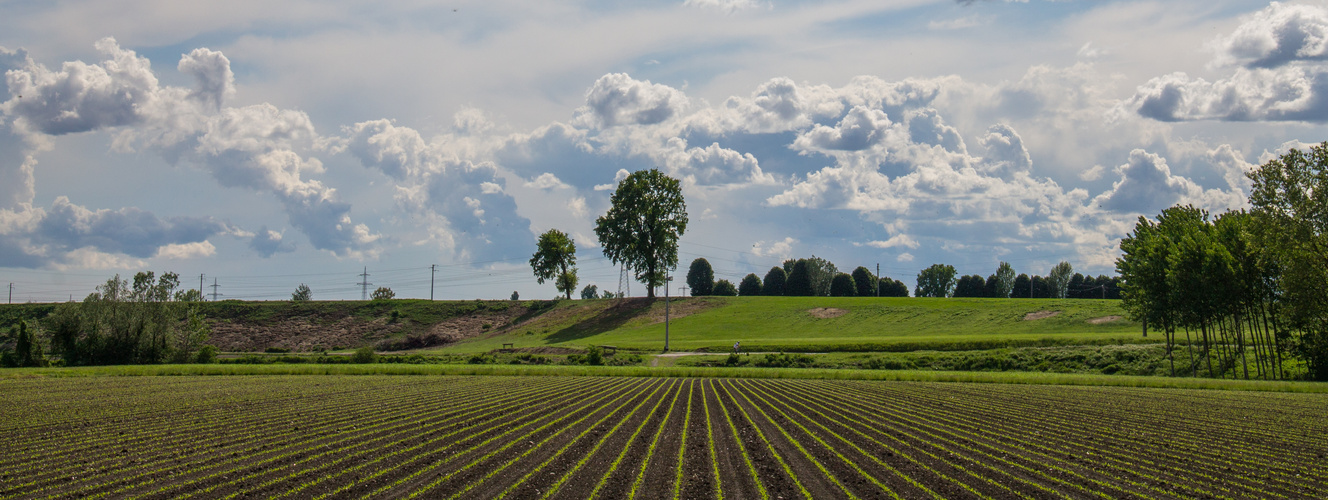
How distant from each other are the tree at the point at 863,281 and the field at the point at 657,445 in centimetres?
12259

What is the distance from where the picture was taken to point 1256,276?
52562mm

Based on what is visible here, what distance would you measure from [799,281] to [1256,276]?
362 feet

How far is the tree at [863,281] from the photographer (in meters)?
161

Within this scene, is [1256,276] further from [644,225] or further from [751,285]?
[751,285]

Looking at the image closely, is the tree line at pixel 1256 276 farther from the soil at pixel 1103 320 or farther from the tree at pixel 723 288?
the tree at pixel 723 288

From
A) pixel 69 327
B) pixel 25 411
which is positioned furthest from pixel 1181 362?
pixel 69 327

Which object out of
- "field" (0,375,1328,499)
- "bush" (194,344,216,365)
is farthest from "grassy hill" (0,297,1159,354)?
"field" (0,375,1328,499)

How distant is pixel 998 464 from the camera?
1966cm

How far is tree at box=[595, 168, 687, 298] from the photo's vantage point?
370 feet

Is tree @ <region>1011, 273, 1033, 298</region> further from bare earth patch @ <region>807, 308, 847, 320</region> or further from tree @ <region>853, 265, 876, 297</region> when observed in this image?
bare earth patch @ <region>807, 308, 847, 320</region>

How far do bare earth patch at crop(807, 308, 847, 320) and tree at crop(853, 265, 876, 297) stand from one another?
56.4 metres

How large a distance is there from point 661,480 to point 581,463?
2.88 m

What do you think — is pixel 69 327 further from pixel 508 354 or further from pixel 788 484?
pixel 788 484

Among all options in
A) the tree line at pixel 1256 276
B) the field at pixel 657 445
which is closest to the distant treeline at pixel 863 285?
the tree line at pixel 1256 276
